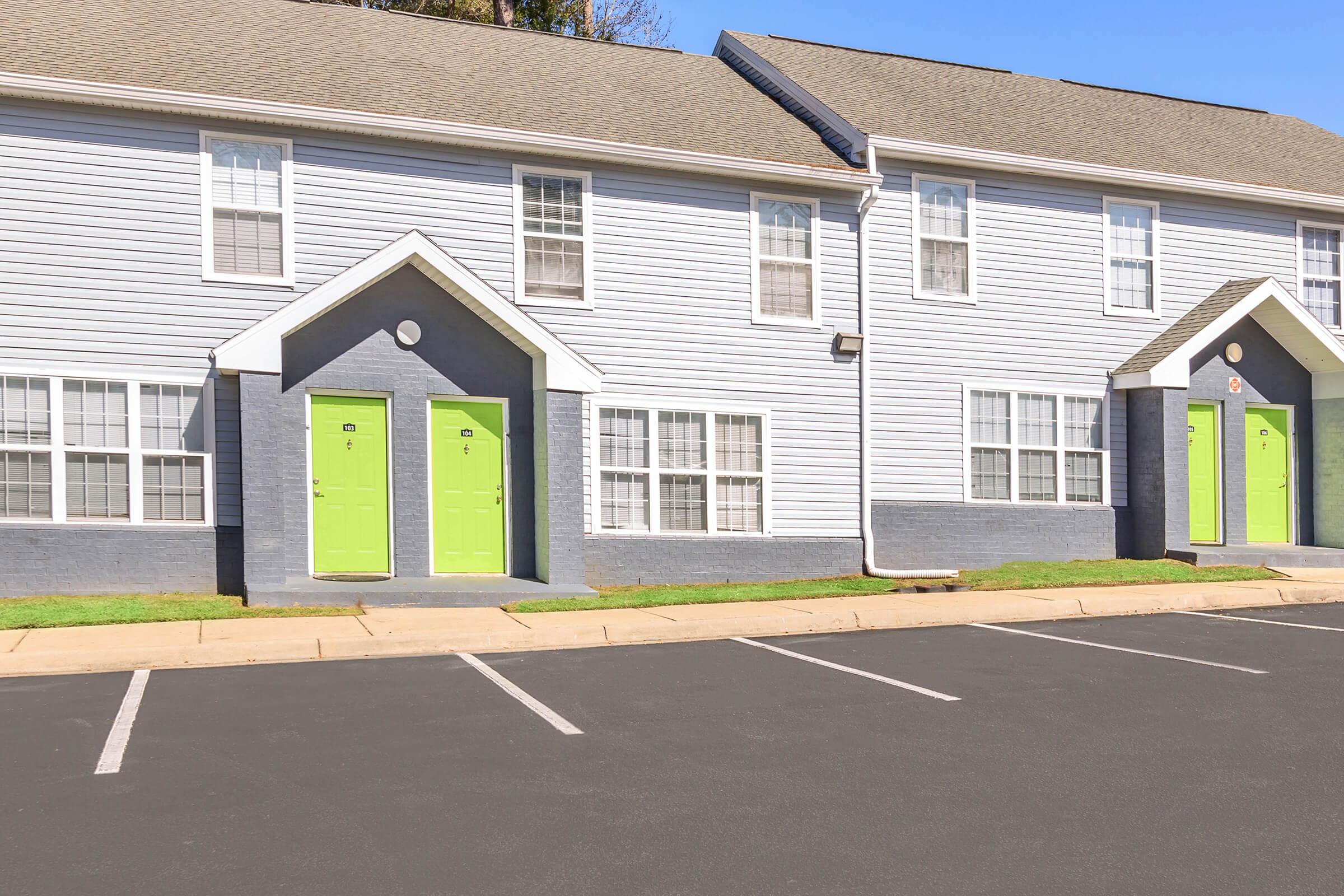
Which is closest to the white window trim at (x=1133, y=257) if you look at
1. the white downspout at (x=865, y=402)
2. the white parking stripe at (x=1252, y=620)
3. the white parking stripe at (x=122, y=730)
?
the white downspout at (x=865, y=402)

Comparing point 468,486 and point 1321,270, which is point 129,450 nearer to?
point 468,486

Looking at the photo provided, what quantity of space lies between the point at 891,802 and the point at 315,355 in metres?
10.0

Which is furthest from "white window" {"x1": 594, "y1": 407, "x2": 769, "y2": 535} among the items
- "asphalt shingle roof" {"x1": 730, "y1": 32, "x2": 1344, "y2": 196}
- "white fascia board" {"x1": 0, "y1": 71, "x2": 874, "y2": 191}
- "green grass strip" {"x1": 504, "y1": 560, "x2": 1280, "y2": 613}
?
"asphalt shingle roof" {"x1": 730, "y1": 32, "x2": 1344, "y2": 196}

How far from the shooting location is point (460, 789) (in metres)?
5.78

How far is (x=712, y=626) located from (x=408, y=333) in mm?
5444

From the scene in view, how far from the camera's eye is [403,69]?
16.0m

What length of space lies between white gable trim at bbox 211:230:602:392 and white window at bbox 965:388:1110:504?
250 inches

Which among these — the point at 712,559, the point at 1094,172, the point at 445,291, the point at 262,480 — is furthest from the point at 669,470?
the point at 1094,172

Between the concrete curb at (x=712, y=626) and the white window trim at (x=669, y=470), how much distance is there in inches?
92.8

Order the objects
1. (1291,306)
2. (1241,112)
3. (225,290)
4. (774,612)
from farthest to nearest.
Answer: (1241,112), (1291,306), (225,290), (774,612)

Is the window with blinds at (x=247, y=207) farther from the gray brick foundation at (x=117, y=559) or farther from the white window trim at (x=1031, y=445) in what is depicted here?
the white window trim at (x=1031, y=445)

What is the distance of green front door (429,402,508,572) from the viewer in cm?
1415

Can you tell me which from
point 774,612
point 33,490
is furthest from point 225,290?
point 774,612

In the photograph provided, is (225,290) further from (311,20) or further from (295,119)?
(311,20)
